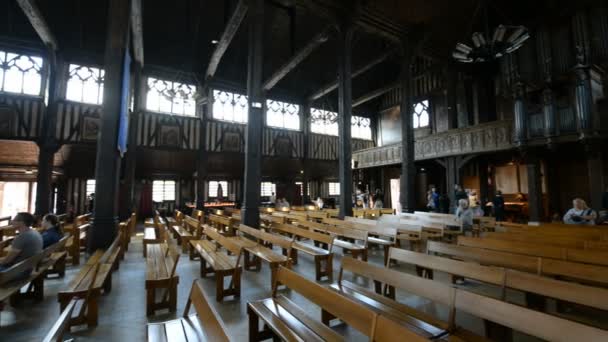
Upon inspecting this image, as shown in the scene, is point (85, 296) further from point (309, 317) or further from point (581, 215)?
point (581, 215)

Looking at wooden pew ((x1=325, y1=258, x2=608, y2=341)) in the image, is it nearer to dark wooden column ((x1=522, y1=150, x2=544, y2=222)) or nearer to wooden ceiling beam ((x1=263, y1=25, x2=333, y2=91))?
wooden ceiling beam ((x1=263, y1=25, x2=333, y2=91))

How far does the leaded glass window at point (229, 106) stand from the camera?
15.2 metres

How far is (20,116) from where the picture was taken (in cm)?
1067

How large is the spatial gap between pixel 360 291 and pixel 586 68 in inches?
434

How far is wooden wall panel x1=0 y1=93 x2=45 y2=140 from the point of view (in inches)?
412

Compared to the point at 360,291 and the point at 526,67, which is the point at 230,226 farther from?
the point at 526,67

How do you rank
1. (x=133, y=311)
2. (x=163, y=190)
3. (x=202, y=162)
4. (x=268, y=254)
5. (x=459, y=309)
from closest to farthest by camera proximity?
(x=459, y=309)
(x=133, y=311)
(x=268, y=254)
(x=202, y=162)
(x=163, y=190)

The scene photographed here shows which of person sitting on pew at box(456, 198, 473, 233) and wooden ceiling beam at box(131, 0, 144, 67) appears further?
wooden ceiling beam at box(131, 0, 144, 67)

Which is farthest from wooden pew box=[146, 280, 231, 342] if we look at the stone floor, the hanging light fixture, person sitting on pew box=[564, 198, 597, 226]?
the hanging light fixture

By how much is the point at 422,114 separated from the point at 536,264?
1551 centimetres

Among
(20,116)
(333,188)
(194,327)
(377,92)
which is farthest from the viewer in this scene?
(333,188)

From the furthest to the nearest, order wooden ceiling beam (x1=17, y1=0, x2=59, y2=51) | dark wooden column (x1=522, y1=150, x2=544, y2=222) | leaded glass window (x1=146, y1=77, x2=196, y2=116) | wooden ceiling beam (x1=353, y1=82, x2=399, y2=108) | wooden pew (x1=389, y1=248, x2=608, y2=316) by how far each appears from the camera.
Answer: wooden ceiling beam (x1=353, y1=82, x2=399, y2=108)
leaded glass window (x1=146, y1=77, x2=196, y2=116)
dark wooden column (x1=522, y1=150, x2=544, y2=222)
wooden ceiling beam (x1=17, y1=0, x2=59, y2=51)
wooden pew (x1=389, y1=248, x2=608, y2=316)

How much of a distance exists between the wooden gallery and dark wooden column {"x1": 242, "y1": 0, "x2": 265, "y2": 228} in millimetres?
58

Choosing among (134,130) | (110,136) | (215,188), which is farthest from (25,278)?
(215,188)
